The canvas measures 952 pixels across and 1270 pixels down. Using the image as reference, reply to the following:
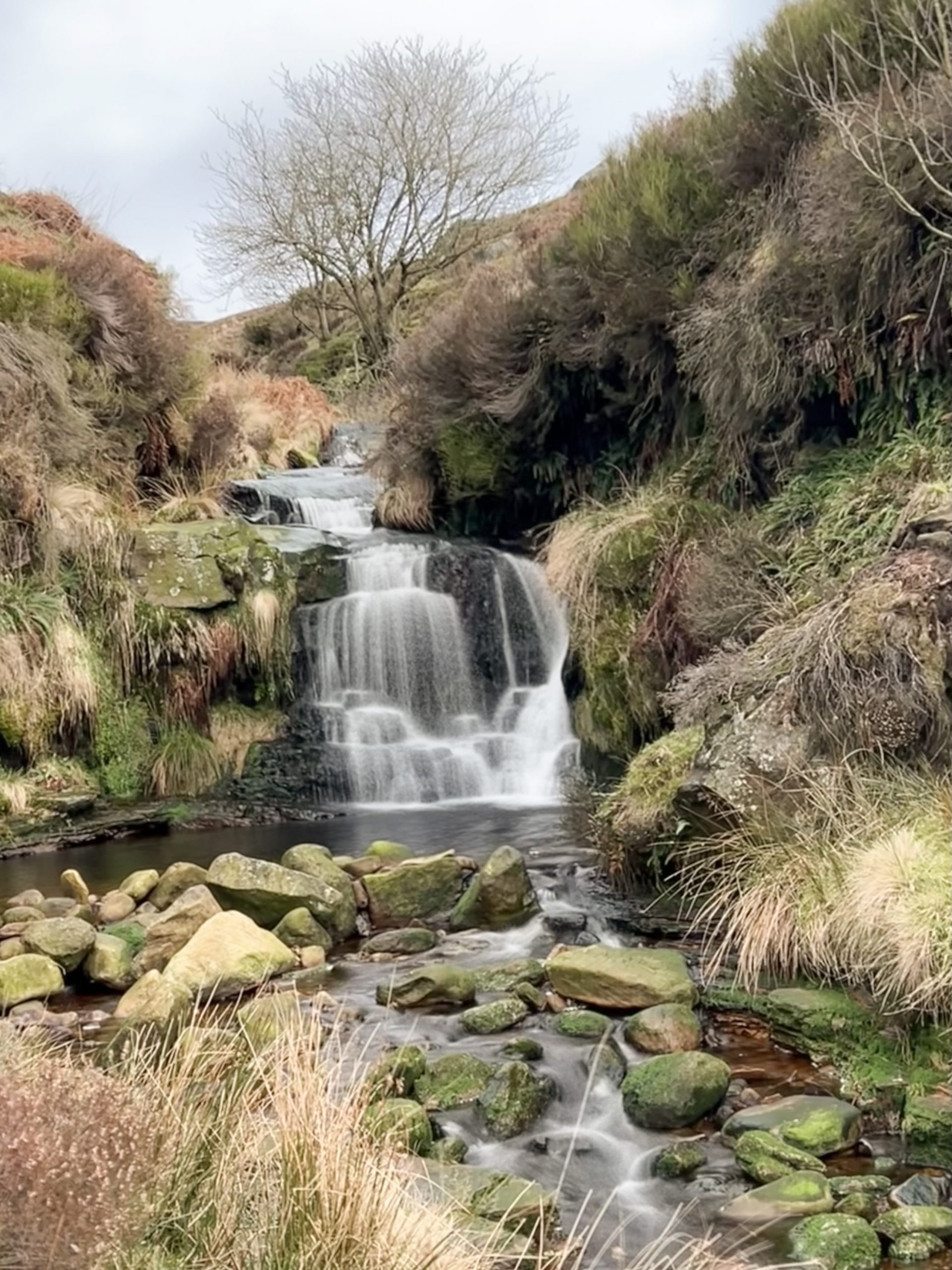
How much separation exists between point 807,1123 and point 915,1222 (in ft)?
1.71

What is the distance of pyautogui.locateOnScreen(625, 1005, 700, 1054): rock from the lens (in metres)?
4.03

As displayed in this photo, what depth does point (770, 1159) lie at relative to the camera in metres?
3.25

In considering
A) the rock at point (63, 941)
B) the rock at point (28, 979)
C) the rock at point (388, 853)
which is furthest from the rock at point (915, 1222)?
the rock at point (388, 853)

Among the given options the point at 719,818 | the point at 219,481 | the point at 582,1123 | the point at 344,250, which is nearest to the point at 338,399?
the point at 344,250

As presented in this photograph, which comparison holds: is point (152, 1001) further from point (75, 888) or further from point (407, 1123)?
point (75, 888)

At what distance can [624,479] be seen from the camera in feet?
30.6

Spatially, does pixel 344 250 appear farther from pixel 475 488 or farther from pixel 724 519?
pixel 724 519

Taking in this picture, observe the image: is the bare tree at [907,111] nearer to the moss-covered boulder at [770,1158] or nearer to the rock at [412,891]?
the rock at [412,891]

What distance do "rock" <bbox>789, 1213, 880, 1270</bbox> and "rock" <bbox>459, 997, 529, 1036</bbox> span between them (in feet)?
5.21

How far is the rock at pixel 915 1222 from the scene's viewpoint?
9.48 ft

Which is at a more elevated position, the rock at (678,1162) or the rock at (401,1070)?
the rock at (401,1070)

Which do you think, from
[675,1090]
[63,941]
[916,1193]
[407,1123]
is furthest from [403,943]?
[916,1193]

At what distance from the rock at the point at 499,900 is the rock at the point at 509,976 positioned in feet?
2.19

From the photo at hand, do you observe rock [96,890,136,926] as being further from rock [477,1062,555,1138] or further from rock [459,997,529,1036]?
rock [477,1062,555,1138]
